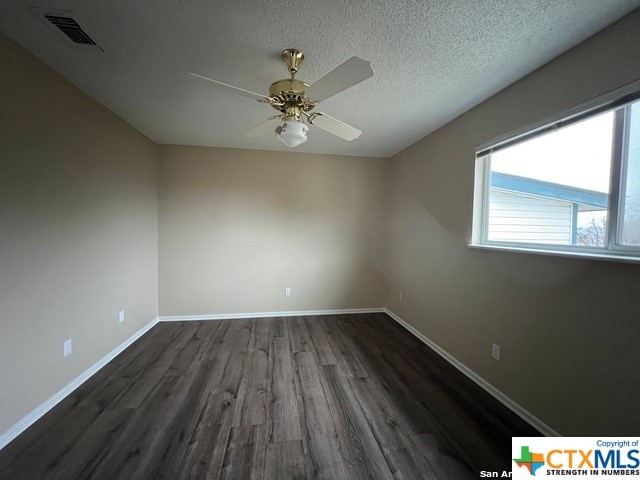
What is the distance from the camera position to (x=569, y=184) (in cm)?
153

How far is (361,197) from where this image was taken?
3.77m

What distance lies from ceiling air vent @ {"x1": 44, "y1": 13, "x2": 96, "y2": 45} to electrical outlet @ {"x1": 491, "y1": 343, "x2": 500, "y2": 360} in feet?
11.4

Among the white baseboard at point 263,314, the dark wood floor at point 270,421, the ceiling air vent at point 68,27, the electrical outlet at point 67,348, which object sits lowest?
the dark wood floor at point 270,421

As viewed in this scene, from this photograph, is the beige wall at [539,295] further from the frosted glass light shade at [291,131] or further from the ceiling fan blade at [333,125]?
the frosted glass light shade at [291,131]

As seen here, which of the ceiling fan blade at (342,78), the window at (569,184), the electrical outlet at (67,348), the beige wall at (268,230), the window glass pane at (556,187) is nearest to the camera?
the ceiling fan blade at (342,78)

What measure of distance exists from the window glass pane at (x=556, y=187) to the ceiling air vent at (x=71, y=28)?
297 cm

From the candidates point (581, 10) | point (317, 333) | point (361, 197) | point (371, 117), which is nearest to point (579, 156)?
point (581, 10)

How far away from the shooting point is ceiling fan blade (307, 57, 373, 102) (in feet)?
3.73

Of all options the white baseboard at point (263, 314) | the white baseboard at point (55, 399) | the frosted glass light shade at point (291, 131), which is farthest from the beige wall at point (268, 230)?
the frosted glass light shade at point (291, 131)

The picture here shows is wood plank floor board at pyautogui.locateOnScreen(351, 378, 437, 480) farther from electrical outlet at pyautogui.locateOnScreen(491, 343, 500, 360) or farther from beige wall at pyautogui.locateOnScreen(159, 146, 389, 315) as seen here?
beige wall at pyautogui.locateOnScreen(159, 146, 389, 315)

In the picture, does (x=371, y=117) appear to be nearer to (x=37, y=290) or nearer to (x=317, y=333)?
(x=317, y=333)

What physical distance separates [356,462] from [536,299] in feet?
5.09

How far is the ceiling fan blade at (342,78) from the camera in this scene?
1.14 m

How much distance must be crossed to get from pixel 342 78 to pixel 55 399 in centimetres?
296
